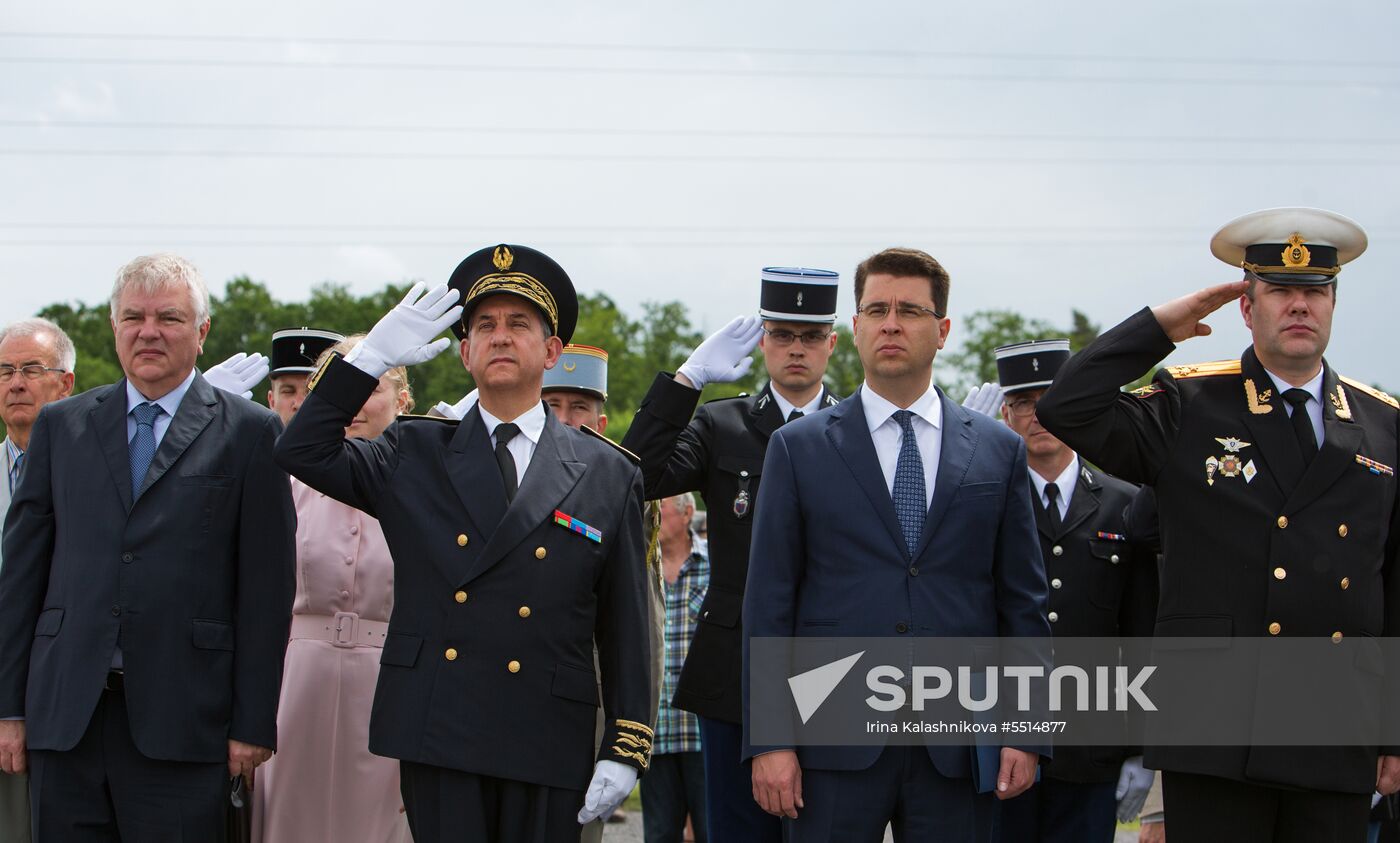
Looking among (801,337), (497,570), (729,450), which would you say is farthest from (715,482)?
(497,570)

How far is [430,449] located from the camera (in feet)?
15.6

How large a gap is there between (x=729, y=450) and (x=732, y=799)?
4.56 feet

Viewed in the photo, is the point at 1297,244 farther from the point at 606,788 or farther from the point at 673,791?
the point at 673,791

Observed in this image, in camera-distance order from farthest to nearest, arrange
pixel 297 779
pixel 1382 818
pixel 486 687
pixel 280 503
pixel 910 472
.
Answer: pixel 1382 818, pixel 297 779, pixel 280 503, pixel 910 472, pixel 486 687

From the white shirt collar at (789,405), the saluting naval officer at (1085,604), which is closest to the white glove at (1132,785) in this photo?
the saluting naval officer at (1085,604)

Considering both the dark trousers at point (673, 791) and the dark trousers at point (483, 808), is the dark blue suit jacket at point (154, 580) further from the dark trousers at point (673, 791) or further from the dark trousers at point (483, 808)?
the dark trousers at point (673, 791)

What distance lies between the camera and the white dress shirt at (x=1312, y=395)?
5.14 meters

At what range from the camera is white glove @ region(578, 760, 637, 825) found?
446 cm

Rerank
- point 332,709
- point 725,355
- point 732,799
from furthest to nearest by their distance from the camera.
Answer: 1. point 725,355
2. point 332,709
3. point 732,799

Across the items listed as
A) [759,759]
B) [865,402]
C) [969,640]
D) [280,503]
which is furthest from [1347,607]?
[280,503]

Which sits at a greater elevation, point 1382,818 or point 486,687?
point 486,687

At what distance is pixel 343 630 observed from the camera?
582 cm

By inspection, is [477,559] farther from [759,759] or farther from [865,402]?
[865,402]

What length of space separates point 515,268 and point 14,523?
6.23 feet
